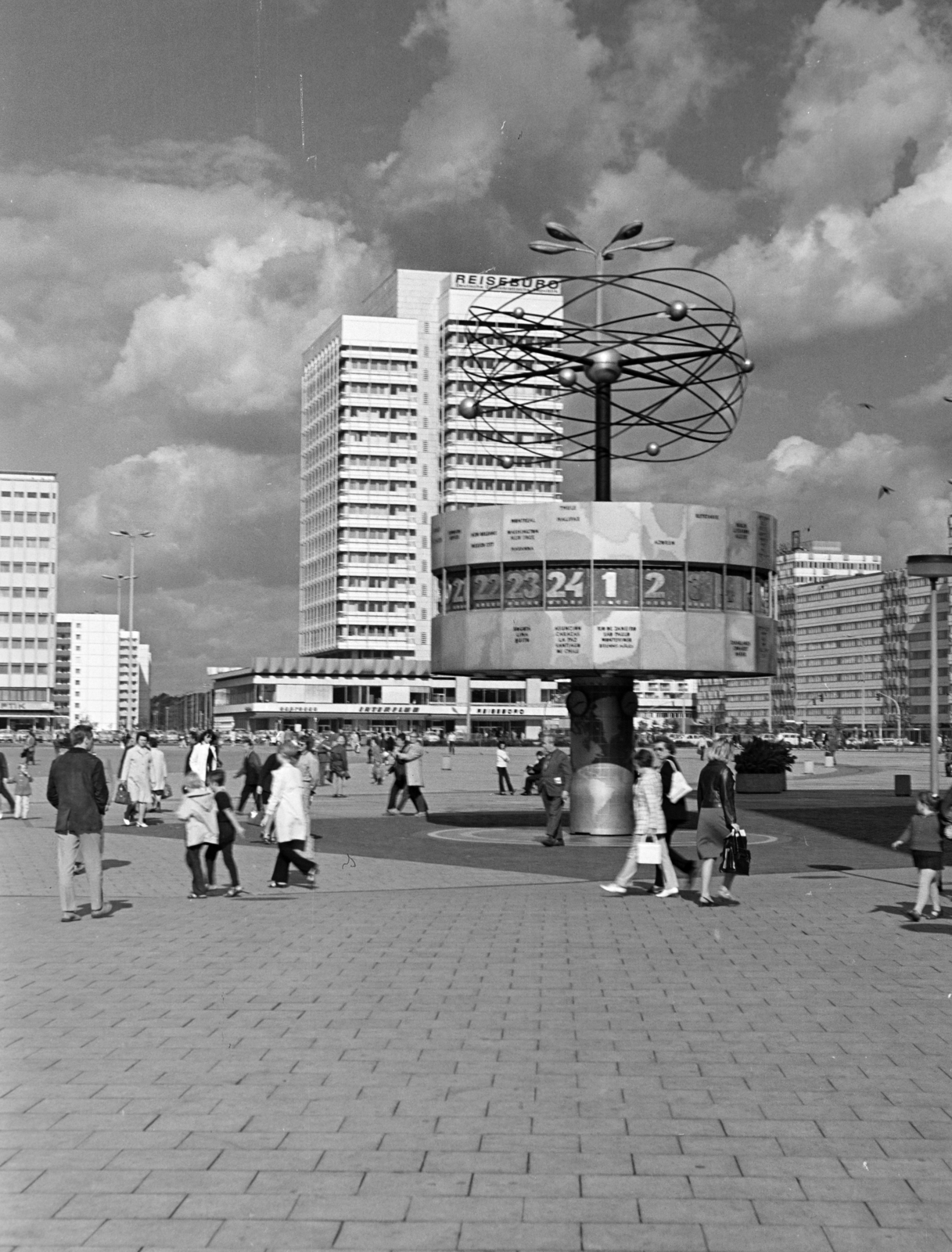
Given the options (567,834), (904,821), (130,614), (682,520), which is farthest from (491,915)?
(130,614)

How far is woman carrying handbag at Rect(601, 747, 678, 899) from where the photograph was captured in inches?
659

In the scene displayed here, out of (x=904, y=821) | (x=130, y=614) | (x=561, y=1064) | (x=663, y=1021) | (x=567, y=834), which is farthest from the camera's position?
(x=130, y=614)

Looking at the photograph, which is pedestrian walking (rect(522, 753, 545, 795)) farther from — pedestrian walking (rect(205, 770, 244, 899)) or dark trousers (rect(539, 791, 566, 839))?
pedestrian walking (rect(205, 770, 244, 899))

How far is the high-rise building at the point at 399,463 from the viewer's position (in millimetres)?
156375

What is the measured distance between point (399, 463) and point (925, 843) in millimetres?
145181

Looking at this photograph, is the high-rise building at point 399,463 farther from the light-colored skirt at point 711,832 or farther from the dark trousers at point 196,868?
the light-colored skirt at point 711,832

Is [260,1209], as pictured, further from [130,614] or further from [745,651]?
[130,614]

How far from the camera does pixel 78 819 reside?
583 inches

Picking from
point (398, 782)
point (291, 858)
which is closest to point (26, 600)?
point (398, 782)

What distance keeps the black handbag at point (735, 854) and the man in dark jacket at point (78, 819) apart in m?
6.53

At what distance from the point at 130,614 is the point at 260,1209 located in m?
104

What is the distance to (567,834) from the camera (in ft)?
87.6

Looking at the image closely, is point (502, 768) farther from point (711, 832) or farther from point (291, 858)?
point (711, 832)

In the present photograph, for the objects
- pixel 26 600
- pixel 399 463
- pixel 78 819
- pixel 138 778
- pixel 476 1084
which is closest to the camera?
pixel 476 1084
